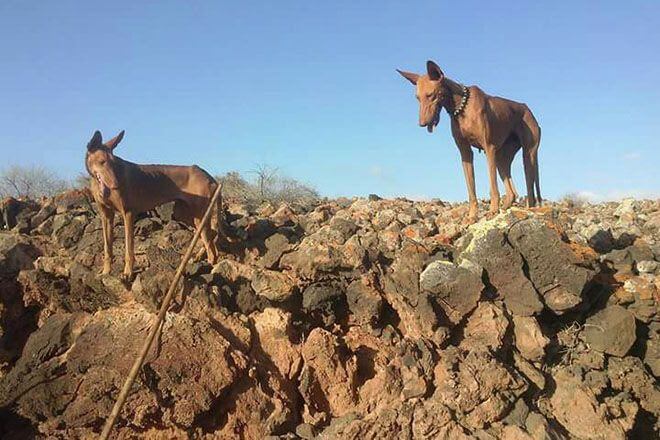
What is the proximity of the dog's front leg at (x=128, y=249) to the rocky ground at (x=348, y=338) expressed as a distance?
0.67ft

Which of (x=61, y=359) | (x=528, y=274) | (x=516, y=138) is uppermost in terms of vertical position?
(x=516, y=138)

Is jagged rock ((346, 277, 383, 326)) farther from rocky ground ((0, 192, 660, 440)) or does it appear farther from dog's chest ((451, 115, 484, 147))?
dog's chest ((451, 115, 484, 147))

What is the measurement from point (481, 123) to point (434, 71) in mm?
955

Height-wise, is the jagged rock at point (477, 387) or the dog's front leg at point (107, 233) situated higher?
the dog's front leg at point (107, 233)

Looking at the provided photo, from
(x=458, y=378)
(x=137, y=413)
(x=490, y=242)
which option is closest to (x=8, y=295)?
(x=137, y=413)

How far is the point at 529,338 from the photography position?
569 centimetres

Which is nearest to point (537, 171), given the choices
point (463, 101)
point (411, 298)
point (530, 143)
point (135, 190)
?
point (530, 143)

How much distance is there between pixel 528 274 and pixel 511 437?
1.81m

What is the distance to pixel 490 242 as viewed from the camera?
19.4ft

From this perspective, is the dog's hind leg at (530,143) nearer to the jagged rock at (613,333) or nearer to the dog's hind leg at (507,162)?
the dog's hind leg at (507,162)

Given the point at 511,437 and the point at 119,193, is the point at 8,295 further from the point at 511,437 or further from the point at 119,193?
the point at 511,437

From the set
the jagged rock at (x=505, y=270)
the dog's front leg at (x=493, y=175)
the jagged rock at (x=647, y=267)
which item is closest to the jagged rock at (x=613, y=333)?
the jagged rock at (x=505, y=270)

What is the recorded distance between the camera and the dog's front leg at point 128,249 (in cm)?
595

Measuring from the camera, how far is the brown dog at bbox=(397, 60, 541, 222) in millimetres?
6863
